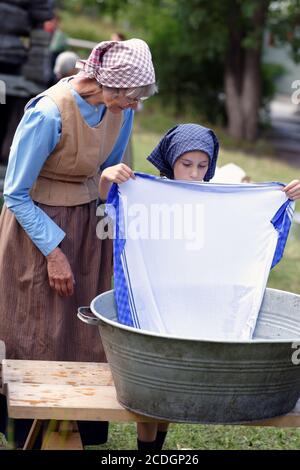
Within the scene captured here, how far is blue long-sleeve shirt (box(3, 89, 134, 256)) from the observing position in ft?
10.8

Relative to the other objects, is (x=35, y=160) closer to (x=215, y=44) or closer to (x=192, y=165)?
Answer: (x=192, y=165)

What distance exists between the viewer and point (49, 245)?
11.2 ft

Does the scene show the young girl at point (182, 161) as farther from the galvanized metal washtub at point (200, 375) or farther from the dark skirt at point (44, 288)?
the galvanized metal washtub at point (200, 375)

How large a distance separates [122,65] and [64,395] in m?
1.09

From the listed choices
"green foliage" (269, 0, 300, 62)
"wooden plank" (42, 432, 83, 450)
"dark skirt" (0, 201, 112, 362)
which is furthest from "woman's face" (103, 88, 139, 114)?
"green foliage" (269, 0, 300, 62)

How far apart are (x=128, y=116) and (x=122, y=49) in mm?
503

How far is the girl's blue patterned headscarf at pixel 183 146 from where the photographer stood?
3.40m

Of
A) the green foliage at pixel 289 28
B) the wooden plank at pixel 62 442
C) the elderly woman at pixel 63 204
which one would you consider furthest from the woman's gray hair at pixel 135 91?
the green foliage at pixel 289 28

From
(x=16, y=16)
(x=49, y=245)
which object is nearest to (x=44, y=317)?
(x=49, y=245)

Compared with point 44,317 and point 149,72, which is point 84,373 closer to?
point 44,317

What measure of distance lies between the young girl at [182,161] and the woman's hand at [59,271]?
0.27 m

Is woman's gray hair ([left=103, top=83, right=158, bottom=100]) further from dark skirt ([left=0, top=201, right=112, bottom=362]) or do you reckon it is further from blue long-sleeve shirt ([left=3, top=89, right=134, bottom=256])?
dark skirt ([left=0, top=201, right=112, bottom=362])

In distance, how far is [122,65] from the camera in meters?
3.16
